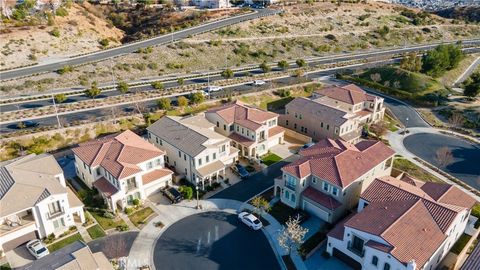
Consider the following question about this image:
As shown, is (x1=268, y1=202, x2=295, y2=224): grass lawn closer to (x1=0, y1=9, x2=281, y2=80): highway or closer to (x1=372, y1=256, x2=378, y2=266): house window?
(x1=372, y1=256, x2=378, y2=266): house window

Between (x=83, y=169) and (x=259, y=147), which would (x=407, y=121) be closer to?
(x=259, y=147)

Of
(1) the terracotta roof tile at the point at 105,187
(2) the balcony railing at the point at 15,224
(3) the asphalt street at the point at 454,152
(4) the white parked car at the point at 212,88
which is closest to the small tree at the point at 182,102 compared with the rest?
(4) the white parked car at the point at 212,88

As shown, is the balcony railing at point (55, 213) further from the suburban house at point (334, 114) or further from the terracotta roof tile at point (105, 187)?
the suburban house at point (334, 114)

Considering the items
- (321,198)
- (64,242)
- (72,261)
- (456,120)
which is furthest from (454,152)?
(64,242)

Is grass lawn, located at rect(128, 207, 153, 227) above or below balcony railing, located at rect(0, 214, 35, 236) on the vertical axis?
below

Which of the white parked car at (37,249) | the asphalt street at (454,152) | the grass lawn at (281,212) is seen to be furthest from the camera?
the asphalt street at (454,152)

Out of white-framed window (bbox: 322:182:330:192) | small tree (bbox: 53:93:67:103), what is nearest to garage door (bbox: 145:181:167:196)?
white-framed window (bbox: 322:182:330:192)

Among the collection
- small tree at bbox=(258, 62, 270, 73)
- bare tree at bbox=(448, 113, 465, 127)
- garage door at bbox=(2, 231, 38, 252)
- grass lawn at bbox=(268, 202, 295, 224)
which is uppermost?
small tree at bbox=(258, 62, 270, 73)
